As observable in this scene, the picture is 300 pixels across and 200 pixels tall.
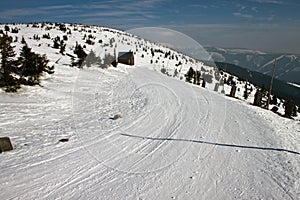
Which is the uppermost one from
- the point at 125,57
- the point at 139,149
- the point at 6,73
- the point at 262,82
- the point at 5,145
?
the point at 125,57

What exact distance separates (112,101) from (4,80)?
6127mm

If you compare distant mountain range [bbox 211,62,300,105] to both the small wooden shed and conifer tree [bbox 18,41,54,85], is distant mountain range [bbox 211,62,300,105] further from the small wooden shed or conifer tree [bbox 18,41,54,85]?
conifer tree [bbox 18,41,54,85]

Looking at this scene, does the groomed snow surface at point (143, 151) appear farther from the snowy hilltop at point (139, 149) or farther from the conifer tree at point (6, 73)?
the conifer tree at point (6, 73)

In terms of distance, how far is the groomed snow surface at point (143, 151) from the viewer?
577 cm

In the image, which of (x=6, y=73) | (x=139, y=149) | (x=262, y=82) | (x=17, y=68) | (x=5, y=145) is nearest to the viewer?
(x=5, y=145)

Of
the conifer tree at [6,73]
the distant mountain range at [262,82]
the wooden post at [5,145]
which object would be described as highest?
the conifer tree at [6,73]

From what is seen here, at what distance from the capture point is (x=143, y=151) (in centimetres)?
782

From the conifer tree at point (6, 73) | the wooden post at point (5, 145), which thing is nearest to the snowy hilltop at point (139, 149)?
the wooden post at point (5, 145)

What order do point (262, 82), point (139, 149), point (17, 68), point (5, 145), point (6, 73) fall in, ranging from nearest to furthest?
1. point (5, 145)
2. point (139, 149)
3. point (6, 73)
4. point (17, 68)
5. point (262, 82)

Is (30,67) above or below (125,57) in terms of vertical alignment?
below

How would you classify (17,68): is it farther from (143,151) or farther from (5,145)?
(143,151)

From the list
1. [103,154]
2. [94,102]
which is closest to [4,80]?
[94,102]

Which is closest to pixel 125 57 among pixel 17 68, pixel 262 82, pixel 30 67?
pixel 30 67

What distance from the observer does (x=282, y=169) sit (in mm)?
7039
